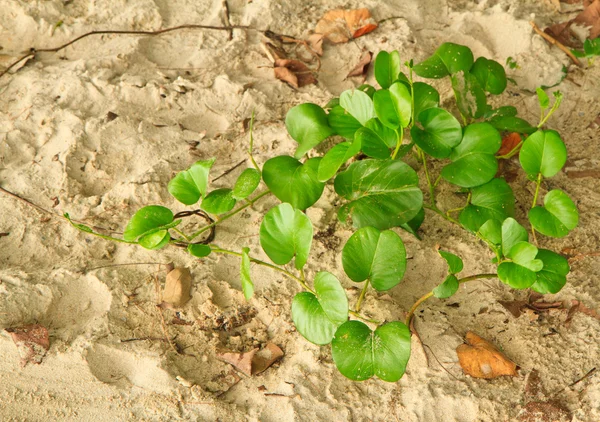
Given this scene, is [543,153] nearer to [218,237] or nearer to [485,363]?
[485,363]

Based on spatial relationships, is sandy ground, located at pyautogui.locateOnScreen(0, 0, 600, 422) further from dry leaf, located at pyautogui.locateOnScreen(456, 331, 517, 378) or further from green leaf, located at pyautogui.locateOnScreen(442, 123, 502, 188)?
green leaf, located at pyautogui.locateOnScreen(442, 123, 502, 188)

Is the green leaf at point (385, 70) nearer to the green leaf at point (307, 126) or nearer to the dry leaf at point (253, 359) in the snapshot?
the green leaf at point (307, 126)

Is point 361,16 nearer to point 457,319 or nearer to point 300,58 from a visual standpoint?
point 300,58

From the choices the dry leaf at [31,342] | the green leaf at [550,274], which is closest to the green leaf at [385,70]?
the green leaf at [550,274]

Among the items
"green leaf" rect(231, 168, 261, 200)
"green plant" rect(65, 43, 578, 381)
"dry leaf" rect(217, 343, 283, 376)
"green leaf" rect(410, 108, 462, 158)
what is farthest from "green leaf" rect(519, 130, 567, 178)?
"dry leaf" rect(217, 343, 283, 376)

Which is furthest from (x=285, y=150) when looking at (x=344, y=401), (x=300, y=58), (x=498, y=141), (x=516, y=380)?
(x=516, y=380)
